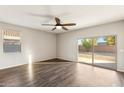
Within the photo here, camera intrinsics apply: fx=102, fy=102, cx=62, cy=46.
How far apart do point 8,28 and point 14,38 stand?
60cm

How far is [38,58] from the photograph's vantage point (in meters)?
7.42

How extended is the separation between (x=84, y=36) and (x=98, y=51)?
1.29 m

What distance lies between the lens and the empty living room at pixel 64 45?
A: 3.96m

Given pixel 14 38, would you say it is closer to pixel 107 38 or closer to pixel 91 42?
pixel 91 42

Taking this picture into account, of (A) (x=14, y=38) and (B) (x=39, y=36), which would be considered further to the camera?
(B) (x=39, y=36)

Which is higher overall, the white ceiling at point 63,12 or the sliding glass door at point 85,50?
the white ceiling at point 63,12

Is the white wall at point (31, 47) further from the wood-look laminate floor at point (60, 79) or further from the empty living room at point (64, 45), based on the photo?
the wood-look laminate floor at point (60, 79)

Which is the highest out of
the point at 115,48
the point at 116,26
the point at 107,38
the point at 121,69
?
the point at 116,26

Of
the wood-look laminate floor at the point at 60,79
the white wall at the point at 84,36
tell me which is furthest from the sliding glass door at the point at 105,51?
the wood-look laminate floor at the point at 60,79

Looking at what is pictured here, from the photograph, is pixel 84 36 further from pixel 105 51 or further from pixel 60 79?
pixel 60 79

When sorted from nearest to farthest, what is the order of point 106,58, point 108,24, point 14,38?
point 108,24 < point 14,38 < point 106,58
